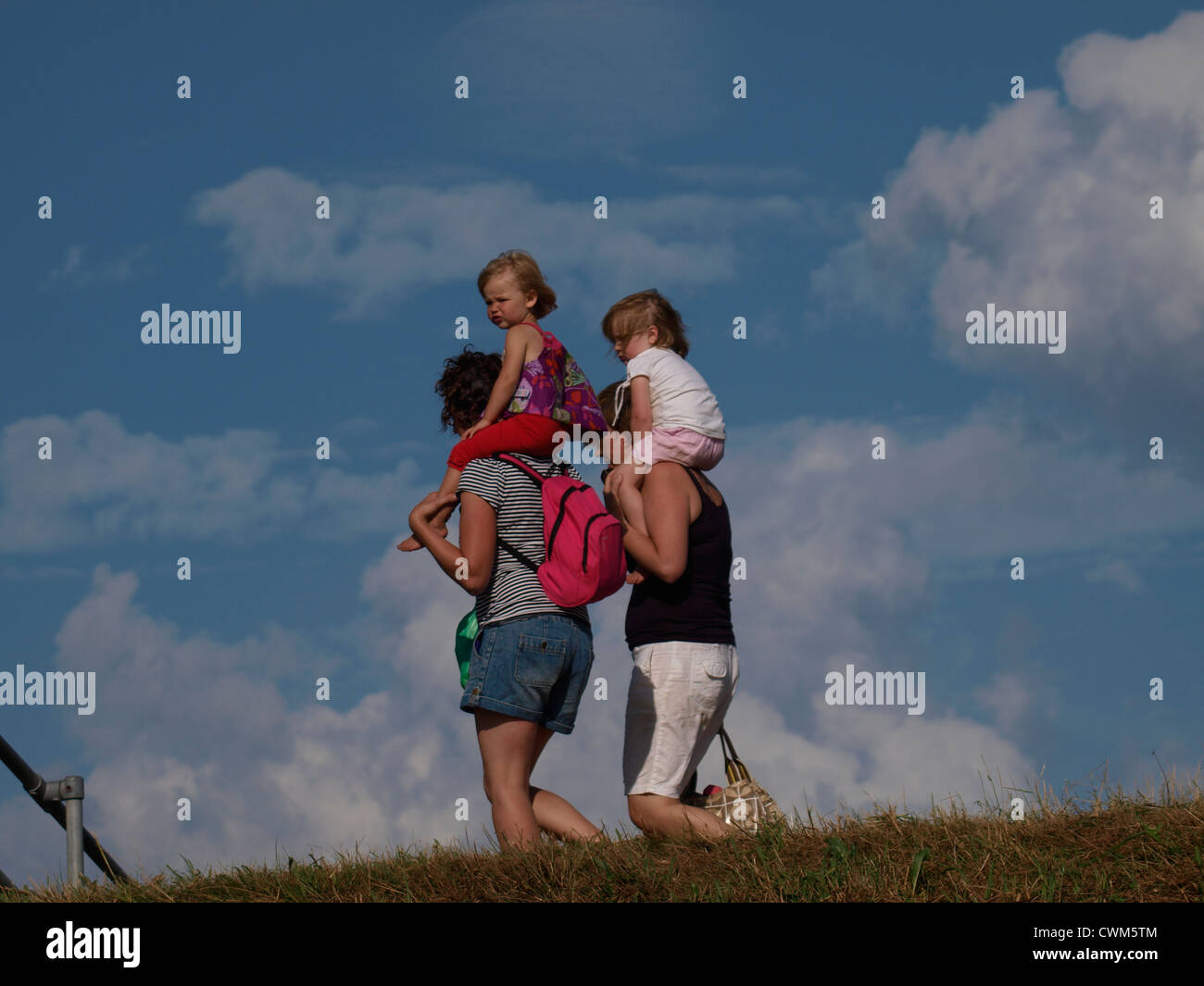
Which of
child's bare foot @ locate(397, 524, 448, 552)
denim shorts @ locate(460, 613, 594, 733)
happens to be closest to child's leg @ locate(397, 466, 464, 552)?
child's bare foot @ locate(397, 524, 448, 552)

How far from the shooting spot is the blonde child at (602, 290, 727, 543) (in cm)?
691

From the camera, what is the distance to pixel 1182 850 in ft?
20.4

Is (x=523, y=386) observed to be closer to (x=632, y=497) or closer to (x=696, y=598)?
(x=632, y=497)

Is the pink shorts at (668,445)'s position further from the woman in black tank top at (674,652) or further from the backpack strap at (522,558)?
the backpack strap at (522,558)

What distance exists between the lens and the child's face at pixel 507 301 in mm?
7418

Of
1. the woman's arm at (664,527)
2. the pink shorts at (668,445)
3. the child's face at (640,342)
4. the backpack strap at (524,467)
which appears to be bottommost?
the woman's arm at (664,527)

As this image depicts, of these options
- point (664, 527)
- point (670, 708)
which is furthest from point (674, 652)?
point (664, 527)

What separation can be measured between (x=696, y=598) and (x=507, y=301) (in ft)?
6.82

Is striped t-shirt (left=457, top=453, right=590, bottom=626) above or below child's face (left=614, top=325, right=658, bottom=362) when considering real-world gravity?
below

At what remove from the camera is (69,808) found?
7.37 metres

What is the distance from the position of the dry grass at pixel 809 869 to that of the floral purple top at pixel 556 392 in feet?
7.52

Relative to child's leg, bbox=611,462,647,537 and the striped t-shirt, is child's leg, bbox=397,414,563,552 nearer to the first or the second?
the striped t-shirt

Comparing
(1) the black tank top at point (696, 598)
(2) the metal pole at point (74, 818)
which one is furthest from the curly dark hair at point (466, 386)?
(2) the metal pole at point (74, 818)

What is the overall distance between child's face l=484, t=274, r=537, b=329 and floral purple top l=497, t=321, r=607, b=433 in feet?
0.29
